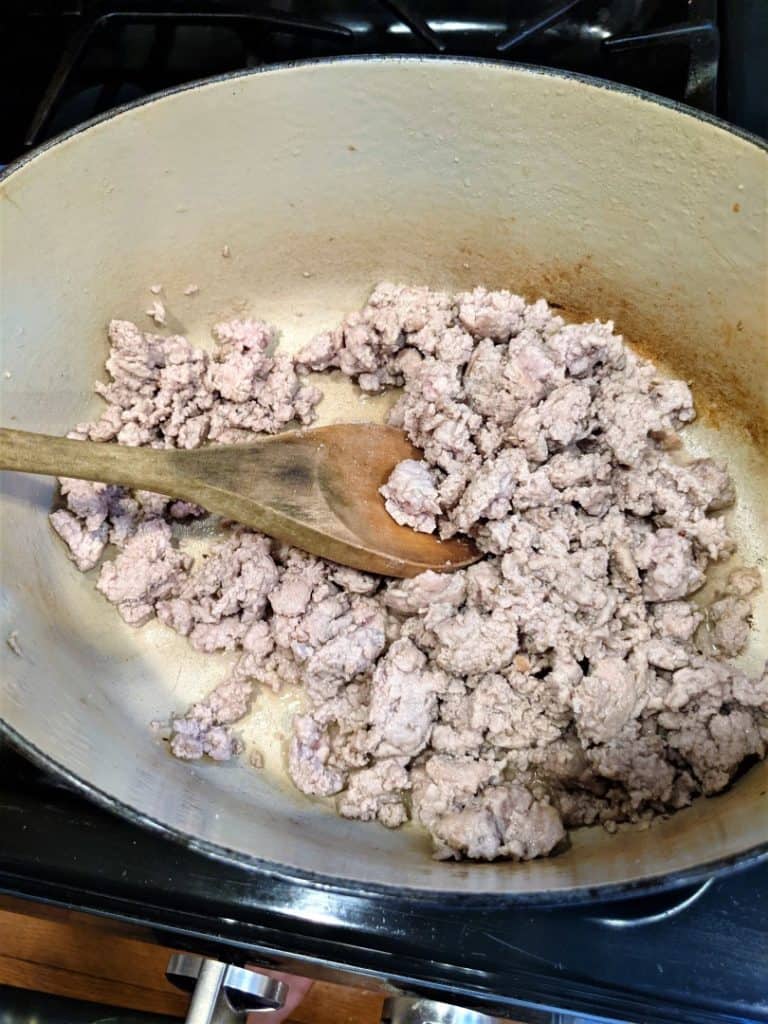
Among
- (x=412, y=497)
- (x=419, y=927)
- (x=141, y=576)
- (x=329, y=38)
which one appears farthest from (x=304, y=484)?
(x=329, y=38)

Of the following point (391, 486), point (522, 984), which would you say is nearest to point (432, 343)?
point (391, 486)

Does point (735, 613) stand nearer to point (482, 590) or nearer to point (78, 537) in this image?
point (482, 590)

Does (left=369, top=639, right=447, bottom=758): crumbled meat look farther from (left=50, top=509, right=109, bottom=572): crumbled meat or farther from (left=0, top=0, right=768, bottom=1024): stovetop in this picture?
(left=50, top=509, right=109, bottom=572): crumbled meat

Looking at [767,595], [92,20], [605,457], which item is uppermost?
[92,20]

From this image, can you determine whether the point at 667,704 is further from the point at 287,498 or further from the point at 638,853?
the point at 287,498

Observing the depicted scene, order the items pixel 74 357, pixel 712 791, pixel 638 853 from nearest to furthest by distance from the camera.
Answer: pixel 638 853, pixel 712 791, pixel 74 357

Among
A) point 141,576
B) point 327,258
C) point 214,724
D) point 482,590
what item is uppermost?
point 327,258

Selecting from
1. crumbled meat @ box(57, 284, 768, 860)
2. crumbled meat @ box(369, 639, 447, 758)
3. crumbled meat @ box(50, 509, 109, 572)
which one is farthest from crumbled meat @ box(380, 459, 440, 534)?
crumbled meat @ box(50, 509, 109, 572)
